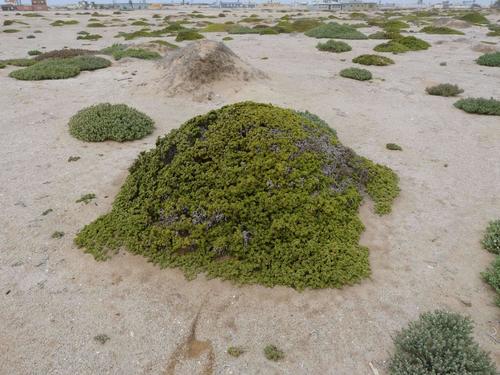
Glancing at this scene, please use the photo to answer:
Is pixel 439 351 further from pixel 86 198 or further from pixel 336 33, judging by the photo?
pixel 336 33

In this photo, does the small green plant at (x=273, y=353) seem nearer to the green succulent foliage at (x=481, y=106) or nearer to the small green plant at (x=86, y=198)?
the small green plant at (x=86, y=198)

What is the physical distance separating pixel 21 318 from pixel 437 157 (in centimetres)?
1211

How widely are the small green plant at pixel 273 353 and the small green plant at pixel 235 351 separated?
1.19ft

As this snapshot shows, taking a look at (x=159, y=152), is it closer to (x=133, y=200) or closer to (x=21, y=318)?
(x=133, y=200)

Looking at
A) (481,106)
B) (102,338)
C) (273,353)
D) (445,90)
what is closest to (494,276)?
(273,353)

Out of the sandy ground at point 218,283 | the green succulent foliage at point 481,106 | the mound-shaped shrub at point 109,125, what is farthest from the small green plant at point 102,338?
the green succulent foliage at point 481,106

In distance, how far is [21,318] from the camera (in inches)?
219

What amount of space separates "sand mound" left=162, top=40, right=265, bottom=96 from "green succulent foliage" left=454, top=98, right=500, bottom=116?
1055 centimetres

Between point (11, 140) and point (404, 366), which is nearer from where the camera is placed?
point (404, 366)

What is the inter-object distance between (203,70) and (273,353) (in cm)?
1582

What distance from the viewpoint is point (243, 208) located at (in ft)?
22.2

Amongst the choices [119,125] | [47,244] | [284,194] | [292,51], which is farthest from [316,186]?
[292,51]

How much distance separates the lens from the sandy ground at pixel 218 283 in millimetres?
5039

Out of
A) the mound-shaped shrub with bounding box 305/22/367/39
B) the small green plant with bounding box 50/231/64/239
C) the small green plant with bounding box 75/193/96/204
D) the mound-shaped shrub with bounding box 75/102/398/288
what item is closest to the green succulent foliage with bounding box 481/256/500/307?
the mound-shaped shrub with bounding box 75/102/398/288
